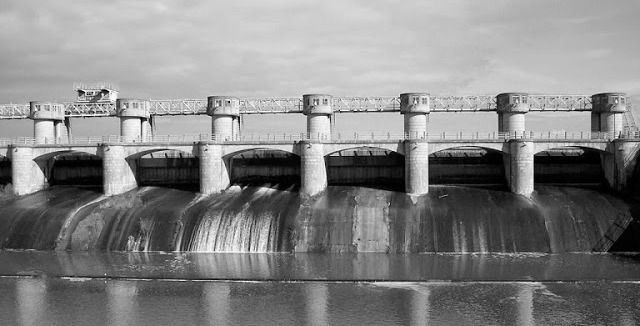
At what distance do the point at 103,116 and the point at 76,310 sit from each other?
38383 millimetres

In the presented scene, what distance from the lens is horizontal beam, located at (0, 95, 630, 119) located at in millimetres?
55750

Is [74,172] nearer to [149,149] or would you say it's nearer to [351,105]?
[149,149]

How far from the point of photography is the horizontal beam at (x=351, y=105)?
5575 cm

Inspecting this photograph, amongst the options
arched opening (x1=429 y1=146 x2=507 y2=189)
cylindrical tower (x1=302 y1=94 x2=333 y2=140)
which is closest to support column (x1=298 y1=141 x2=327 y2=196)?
cylindrical tower (x1=302 y1=94 x2=333 y2=140)

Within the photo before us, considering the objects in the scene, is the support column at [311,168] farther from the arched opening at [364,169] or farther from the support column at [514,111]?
the support column at [514,111]

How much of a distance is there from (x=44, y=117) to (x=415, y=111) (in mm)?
42536

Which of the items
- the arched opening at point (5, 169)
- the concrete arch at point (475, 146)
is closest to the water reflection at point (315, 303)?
the concrete arch at point (475, 146)

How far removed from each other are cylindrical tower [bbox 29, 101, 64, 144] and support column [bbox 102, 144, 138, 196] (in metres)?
12.6

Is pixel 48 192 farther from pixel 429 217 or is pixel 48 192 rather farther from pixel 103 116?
pixel 429 217

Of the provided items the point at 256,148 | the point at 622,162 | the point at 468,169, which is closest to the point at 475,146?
the point at 468,169

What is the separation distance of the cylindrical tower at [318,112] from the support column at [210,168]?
406 inches

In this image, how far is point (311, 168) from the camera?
49.1 meters

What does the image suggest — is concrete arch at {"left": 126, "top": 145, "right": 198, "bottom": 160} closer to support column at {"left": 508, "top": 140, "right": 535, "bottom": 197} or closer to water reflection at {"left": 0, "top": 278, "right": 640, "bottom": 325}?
water reflection at {"left": 0, "top": 278, "right": 640, "bottom": 325}

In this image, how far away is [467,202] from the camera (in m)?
45.4
